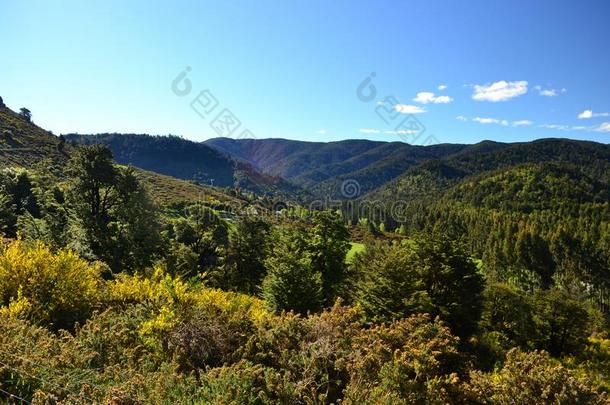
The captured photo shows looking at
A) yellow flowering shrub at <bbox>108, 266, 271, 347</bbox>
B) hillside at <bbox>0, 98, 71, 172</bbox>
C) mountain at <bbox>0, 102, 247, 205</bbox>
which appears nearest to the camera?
yellow flowering shrub at <bbox>108, 266, 271, 347</bbox>

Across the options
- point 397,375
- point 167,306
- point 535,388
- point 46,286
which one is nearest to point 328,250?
point 167,306

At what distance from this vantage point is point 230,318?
13.5 metres

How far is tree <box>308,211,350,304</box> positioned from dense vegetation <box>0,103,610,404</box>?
15 centimetres

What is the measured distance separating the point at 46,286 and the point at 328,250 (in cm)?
2227

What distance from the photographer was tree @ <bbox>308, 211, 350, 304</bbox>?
109ft

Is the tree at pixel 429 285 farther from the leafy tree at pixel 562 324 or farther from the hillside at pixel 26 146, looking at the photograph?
the hillside at pixel 26 146

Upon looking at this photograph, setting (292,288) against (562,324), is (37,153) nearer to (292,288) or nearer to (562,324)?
(292,288)

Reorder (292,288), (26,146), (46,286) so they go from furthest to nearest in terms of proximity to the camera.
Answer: (26,146), (292,288), (46,286)

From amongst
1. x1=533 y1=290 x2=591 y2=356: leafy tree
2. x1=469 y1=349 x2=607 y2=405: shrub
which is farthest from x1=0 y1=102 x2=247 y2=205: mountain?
x1=469 y1=349 x2=607 y2=405: shrub

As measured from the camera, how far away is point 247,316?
46.7 feet

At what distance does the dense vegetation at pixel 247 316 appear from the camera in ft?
30.6

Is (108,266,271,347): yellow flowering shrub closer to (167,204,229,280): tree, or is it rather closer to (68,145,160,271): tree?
(68,145,160,271): tree

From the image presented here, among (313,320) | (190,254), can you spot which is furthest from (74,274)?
(190,254)

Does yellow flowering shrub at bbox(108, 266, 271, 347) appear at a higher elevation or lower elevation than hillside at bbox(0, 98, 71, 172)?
lower
